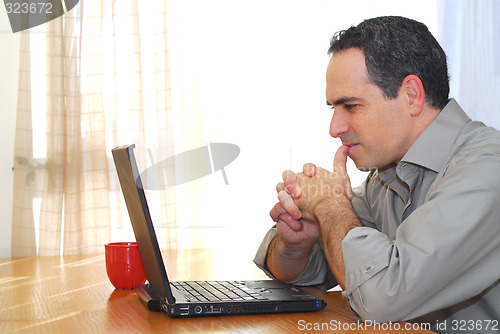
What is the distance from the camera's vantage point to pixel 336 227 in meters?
1.07

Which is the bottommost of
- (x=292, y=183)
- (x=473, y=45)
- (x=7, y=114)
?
(x=292, y=183)

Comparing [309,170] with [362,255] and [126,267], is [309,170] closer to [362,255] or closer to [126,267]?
[362,255]

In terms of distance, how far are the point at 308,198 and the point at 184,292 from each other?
13.2 inches

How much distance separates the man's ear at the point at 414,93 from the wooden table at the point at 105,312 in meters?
0.43

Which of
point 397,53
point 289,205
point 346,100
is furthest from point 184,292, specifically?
point 397,53

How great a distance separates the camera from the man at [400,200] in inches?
36.5

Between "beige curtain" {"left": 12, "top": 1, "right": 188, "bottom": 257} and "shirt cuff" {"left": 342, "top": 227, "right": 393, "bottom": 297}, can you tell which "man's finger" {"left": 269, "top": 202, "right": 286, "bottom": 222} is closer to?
"shirt cuff" {"left": 342, "top": 227, "right": 393, "bottom": 297}

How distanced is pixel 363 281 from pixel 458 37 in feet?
8.03

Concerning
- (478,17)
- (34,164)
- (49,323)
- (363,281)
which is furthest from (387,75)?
(478,17)

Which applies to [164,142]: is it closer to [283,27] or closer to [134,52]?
[134,52]

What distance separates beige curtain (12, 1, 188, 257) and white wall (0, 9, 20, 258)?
0.22ft

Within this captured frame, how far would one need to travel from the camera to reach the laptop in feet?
2.96

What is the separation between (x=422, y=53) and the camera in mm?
1256

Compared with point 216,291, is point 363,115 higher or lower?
higher
